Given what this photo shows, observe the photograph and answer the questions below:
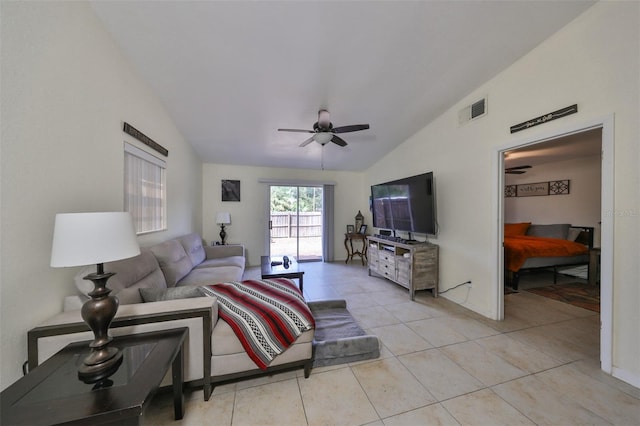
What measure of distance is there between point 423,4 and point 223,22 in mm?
1587

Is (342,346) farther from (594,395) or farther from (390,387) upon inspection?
(594,395)

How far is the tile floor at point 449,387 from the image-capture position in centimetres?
139

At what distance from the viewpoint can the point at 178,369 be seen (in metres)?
1.34

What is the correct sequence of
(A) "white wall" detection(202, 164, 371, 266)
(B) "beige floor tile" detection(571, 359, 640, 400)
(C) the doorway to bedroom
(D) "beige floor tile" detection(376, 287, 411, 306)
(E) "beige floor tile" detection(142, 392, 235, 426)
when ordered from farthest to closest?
(A) "white wall" detection(202, 164, 371, 266), (C) the doorway to bedroom, (D) "beige floor tile" detection(376, 287, 411, 306), (B) "beige floor tile" detection(571, 359, 640, 400), (E) "beige floor tile" detection(142, 392, 235, 426)

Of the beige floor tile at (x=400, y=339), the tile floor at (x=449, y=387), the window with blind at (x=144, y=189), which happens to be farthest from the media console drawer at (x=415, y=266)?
the window with blind at (x=144, y=189)

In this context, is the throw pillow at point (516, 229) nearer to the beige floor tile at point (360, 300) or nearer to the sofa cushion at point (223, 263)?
the beige floor tile at point (360, 300)

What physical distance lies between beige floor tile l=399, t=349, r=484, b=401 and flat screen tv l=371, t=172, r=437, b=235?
170 centimetres

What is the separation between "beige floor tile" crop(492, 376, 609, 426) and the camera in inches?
53.8

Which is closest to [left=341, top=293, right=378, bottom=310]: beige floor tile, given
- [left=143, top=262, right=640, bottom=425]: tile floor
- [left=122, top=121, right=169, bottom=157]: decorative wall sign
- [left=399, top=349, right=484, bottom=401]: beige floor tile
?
[left=143, top=262, right=640, bottom=425]: tile floor

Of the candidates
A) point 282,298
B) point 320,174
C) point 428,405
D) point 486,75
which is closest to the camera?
point 428,405

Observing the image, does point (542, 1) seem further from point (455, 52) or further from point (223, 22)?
point (223, 22)

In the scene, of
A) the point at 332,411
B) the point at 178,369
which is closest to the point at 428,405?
the point at 332,411

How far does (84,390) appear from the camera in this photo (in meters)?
0.91

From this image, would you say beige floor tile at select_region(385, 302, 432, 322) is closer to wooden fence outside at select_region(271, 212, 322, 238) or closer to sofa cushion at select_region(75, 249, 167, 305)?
sofa cushion at select_region(75, 249, 167, 305)
